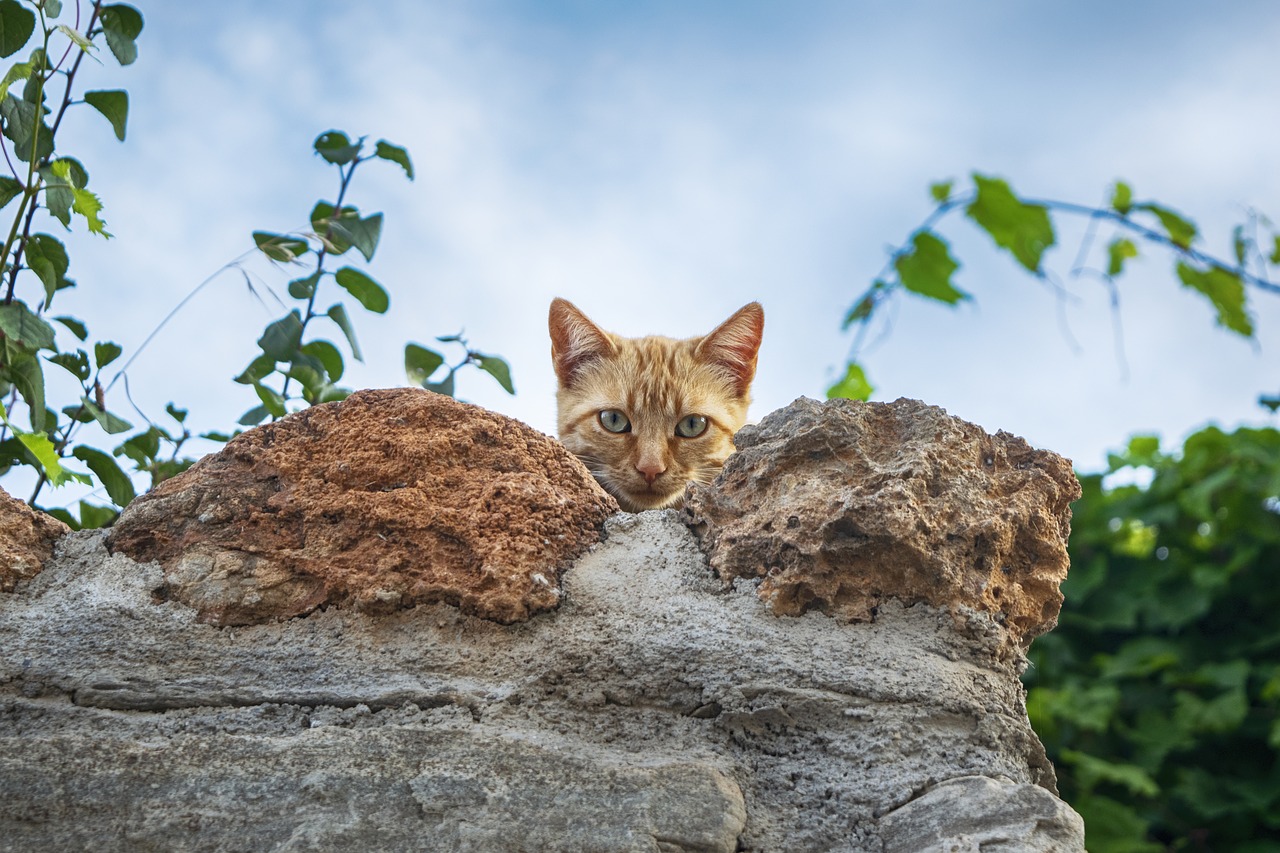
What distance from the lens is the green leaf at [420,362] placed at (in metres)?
2.24

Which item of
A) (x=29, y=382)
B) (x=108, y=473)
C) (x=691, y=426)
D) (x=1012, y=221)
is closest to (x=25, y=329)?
(x=29, y=382)

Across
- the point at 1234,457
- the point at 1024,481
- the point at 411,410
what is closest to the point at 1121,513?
the point at 1234,457

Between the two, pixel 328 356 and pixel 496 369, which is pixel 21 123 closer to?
pixel 328 356

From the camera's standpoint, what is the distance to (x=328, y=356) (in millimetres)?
2172

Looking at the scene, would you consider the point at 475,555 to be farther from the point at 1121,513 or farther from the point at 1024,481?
the point at 1121,513

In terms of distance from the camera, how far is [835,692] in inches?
49.7

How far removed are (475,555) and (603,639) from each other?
0.19m

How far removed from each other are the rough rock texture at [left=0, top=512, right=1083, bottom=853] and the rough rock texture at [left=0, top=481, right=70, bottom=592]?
0.08 feet

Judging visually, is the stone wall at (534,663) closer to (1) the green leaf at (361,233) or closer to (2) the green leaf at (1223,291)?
(2) the green leaf at (1223,291)

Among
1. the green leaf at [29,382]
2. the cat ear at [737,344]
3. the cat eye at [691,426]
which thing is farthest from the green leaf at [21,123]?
the cat ear at [737,344]

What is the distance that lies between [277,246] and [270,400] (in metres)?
0.29

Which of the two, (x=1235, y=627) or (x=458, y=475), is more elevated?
(x=1235, y=627)

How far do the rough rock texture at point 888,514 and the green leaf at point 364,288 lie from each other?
0.89 meters

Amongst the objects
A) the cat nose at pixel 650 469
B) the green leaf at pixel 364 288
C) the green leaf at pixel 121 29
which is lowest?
the cat nose at pixel 650 469
